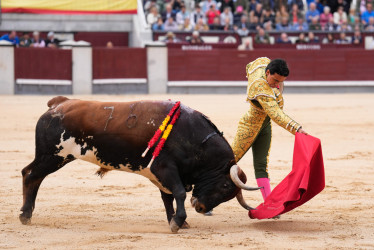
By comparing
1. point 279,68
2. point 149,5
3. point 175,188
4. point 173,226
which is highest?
point 279,68

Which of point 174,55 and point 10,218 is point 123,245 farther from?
point 174,55

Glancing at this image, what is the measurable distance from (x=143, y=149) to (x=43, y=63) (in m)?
11.8

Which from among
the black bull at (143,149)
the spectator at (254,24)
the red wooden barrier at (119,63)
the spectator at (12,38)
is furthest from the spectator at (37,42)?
the black bull at (143,149)

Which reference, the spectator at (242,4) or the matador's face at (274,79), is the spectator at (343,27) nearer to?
the spectator at (242,4)

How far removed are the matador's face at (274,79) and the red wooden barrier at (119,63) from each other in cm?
1170

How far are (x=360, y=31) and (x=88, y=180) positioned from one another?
12806mm

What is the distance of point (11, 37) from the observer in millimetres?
16969

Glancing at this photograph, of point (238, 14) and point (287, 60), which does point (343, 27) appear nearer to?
point (287, 60)

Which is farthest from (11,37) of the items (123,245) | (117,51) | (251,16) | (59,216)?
(123,245)

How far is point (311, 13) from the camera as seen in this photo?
61.6 feet

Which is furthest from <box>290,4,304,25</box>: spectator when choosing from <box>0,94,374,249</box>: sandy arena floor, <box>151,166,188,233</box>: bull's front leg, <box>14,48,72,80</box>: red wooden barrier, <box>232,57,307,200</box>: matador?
<box>151,166,188,233</box>: bull's front leg

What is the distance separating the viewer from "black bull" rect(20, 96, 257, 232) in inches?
199

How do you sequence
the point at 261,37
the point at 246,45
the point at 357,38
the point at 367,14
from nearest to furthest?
the point at 246,45 < the point at 261,37 < the point at 357,38 < the point at 367,14

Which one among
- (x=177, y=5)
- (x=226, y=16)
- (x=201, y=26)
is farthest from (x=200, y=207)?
(x=177, y=5)
